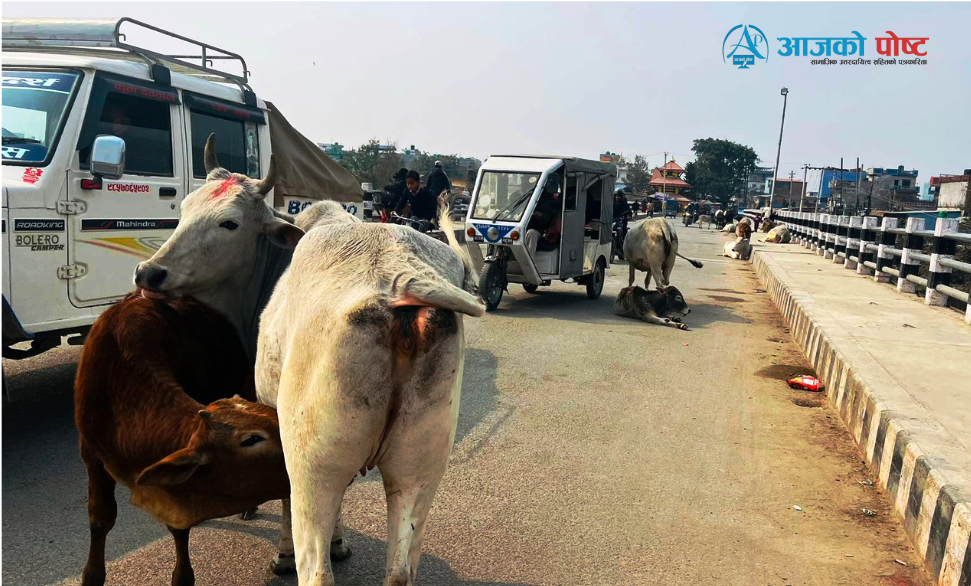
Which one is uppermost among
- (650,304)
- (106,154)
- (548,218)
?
(106,154)

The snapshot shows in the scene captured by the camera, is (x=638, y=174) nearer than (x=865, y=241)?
No

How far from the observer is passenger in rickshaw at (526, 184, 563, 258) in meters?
10.8

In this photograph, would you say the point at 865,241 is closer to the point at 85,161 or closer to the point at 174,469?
the point at 85,161

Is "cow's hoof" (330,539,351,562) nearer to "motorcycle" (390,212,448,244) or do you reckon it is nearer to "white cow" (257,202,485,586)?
"white cow" (257,202,485,586)

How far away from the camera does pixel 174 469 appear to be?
2.17 m

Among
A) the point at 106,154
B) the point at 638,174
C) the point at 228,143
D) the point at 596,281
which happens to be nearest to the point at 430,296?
the point at 106,154

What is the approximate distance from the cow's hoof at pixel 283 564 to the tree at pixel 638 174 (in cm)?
6833

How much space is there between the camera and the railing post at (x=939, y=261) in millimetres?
9141

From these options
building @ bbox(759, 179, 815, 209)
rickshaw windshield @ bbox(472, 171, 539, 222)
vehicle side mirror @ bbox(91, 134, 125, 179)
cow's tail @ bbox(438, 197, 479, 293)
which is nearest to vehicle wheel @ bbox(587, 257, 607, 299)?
rickshaw windshield @ bbox(472, 171, 539, 222)

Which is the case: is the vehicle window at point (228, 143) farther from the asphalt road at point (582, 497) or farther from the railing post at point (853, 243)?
the railing post at point (853, 243)

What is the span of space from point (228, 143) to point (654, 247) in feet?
22.8

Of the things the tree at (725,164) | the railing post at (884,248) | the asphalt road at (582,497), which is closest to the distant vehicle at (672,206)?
the tree at (725,164)

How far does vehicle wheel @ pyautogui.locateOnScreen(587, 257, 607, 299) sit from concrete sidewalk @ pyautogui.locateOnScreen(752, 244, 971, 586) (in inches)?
120

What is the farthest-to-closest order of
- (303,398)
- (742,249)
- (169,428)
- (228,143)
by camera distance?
(742,249) < (228,143) < (169,428) < (303,398)
